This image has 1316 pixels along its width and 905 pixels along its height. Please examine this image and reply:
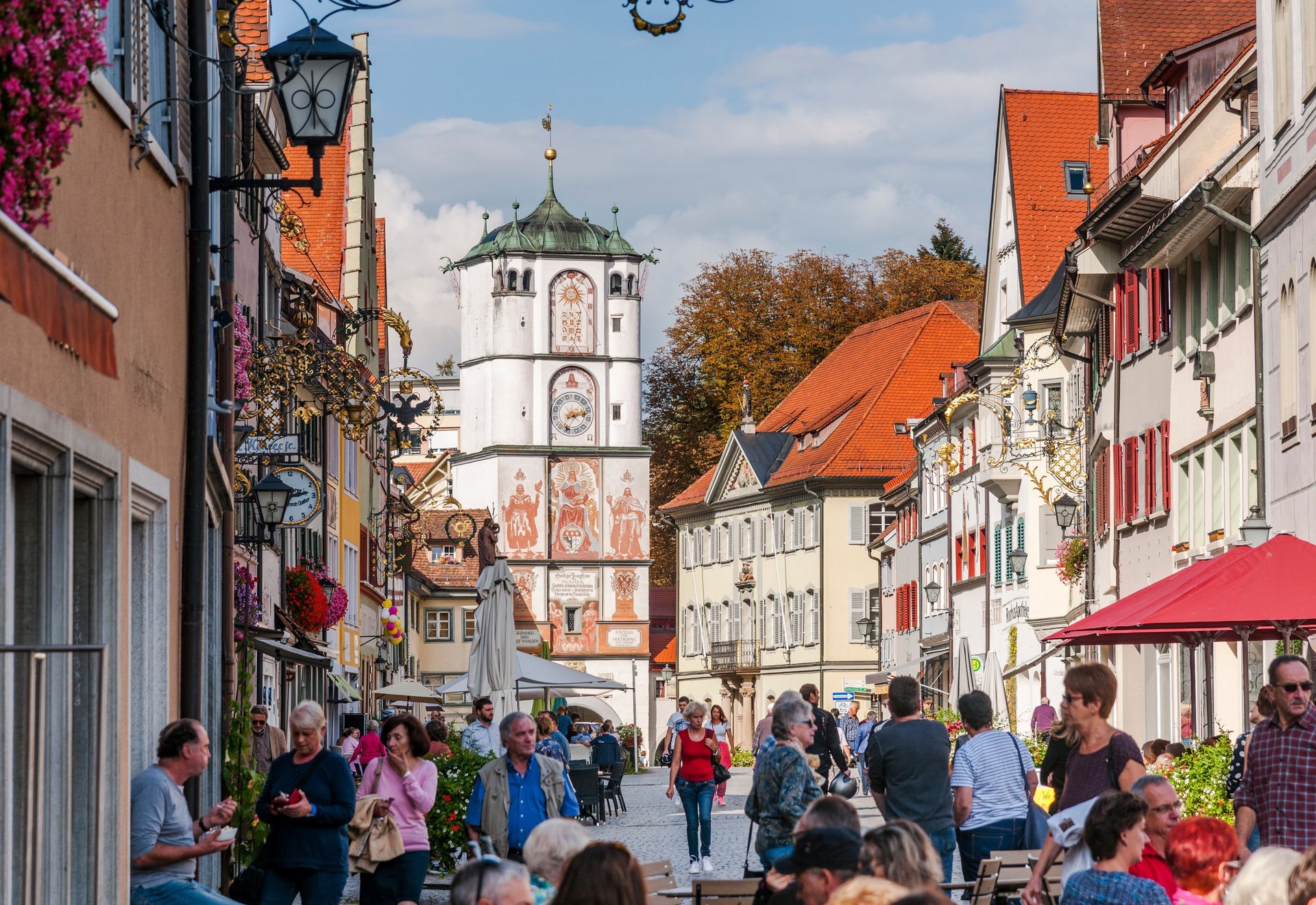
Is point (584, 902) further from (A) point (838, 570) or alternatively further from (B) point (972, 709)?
(A) point (838, 570)

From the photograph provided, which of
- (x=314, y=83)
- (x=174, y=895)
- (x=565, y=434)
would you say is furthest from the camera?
(x=565, y=434)

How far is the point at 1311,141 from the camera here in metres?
19.0

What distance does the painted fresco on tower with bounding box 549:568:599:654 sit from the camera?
91.1 metres

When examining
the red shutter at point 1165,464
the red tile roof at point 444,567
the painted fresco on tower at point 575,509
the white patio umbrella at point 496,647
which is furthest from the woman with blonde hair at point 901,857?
the painted fresco on tower at point 575,509

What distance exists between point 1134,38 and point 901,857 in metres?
28.7

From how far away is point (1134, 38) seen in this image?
3347 cm

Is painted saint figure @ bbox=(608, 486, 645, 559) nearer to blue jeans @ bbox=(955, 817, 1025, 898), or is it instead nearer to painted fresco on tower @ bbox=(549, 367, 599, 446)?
painted fresco on tower @ bbox=(549, 367, 599, 446)

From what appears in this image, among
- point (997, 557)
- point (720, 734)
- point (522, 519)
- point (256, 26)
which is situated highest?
point (256, 26)

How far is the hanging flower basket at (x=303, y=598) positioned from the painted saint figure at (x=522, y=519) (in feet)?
197

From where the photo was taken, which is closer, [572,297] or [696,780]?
[696,780]

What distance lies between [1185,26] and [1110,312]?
4.40m

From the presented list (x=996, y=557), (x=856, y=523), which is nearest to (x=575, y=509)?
(x=856, y=523)

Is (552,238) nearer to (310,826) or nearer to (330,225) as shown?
(330,225)

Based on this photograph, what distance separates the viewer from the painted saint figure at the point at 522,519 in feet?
299
